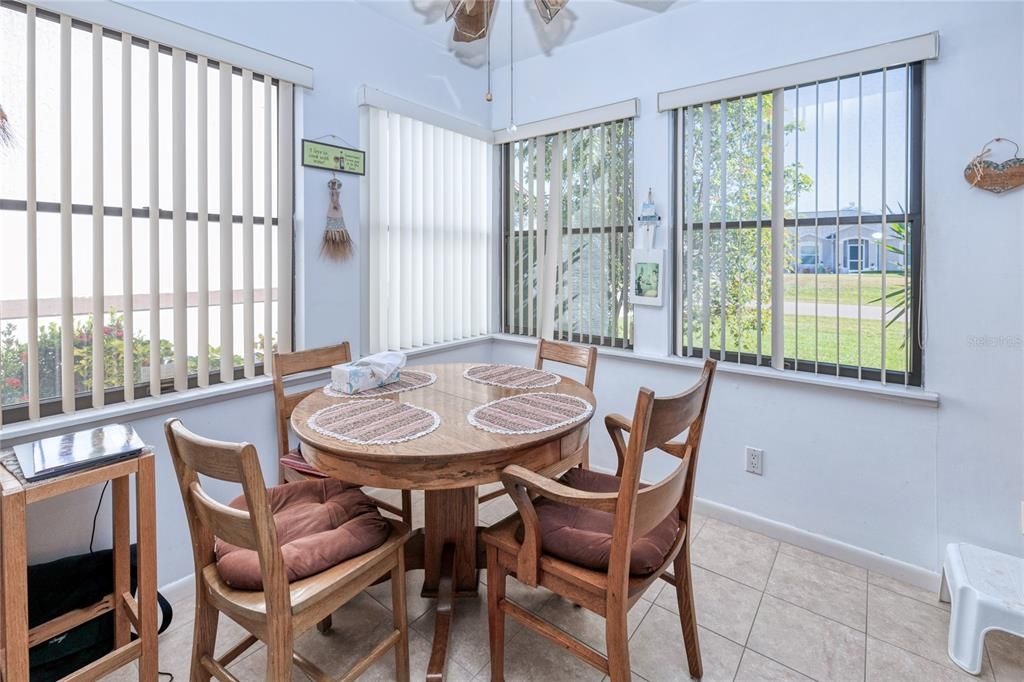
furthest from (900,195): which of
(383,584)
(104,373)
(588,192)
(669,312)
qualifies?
(104,373)

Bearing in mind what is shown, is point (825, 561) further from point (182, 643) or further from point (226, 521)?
point (182, 643)

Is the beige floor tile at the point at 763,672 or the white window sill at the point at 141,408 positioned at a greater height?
the white window sill at the point at 141,408

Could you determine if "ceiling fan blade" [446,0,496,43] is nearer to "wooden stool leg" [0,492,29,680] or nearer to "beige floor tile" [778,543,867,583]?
"wooden stool leg" [0,492,29,680]

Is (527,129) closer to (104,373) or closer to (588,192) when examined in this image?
(588,192)

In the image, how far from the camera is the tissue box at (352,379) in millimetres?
1941

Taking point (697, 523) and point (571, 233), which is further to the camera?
point (571, 233)

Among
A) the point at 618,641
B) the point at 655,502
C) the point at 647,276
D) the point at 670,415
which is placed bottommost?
the point at 618,641

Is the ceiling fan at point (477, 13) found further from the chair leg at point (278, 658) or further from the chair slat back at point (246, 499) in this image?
the chair leg at point (278, 658)

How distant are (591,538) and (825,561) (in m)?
1.55

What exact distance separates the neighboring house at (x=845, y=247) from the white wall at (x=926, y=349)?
0.47 feet

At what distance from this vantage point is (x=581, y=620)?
183 centimetres

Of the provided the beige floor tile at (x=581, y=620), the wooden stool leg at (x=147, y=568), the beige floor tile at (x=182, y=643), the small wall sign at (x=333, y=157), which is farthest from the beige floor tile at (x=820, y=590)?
the small wall sign at (x=333, y=157)

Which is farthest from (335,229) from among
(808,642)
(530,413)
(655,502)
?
(808,642)

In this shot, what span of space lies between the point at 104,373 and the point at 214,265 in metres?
0.58
